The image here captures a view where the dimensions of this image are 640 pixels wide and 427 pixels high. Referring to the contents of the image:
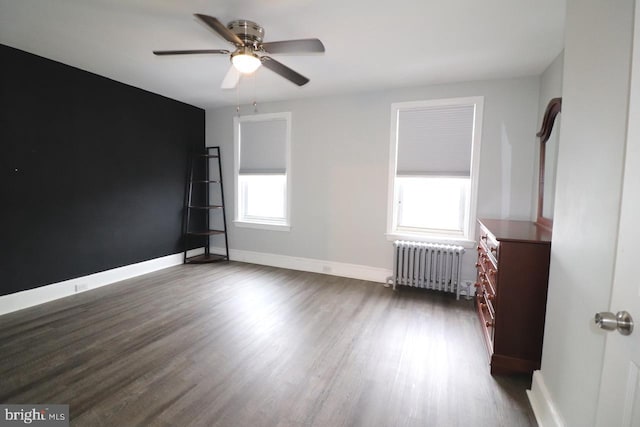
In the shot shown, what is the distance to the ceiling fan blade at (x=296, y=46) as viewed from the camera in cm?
185

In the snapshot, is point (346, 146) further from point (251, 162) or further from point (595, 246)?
point (595, 246)

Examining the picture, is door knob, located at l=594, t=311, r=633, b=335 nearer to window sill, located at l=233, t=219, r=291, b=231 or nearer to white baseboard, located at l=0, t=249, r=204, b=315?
window sill, located at l=233, t=219, r=291, b=231

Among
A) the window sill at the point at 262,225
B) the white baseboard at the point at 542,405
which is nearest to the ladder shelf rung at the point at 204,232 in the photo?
the window sill at the point at 262,225

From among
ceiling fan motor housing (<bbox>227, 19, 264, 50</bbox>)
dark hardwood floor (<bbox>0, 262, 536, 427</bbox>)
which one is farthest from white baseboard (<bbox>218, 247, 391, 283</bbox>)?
ceiling fan motor housing (<bbox>227, 19, 264, 50</bbox>)

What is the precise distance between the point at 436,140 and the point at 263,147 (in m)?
2.53

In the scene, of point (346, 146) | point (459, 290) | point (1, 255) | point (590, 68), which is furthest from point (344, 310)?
point (1, 255)

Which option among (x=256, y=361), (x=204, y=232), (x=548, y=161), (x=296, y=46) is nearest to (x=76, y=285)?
(x=204, y=232)

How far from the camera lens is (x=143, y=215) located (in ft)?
13.3

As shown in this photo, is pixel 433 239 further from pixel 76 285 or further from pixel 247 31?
pixel 76 285

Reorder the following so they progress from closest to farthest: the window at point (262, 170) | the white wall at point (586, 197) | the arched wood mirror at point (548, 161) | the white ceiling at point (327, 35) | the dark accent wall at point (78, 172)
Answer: the white wall at point (586, 197)
the white ceiling at point (327, 35)
the arched wood mirror at point (548, 161)
the dark accent wall at point (78, 172)
the window at point (262, 170)

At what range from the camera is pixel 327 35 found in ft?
7.74

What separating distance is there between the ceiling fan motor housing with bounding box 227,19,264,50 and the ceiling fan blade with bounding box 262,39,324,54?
11 centimetres

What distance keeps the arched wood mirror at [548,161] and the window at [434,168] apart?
2.07 ft

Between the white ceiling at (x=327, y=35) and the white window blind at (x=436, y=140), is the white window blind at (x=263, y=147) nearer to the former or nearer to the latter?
the white ceiling at (x=327, y=35)
